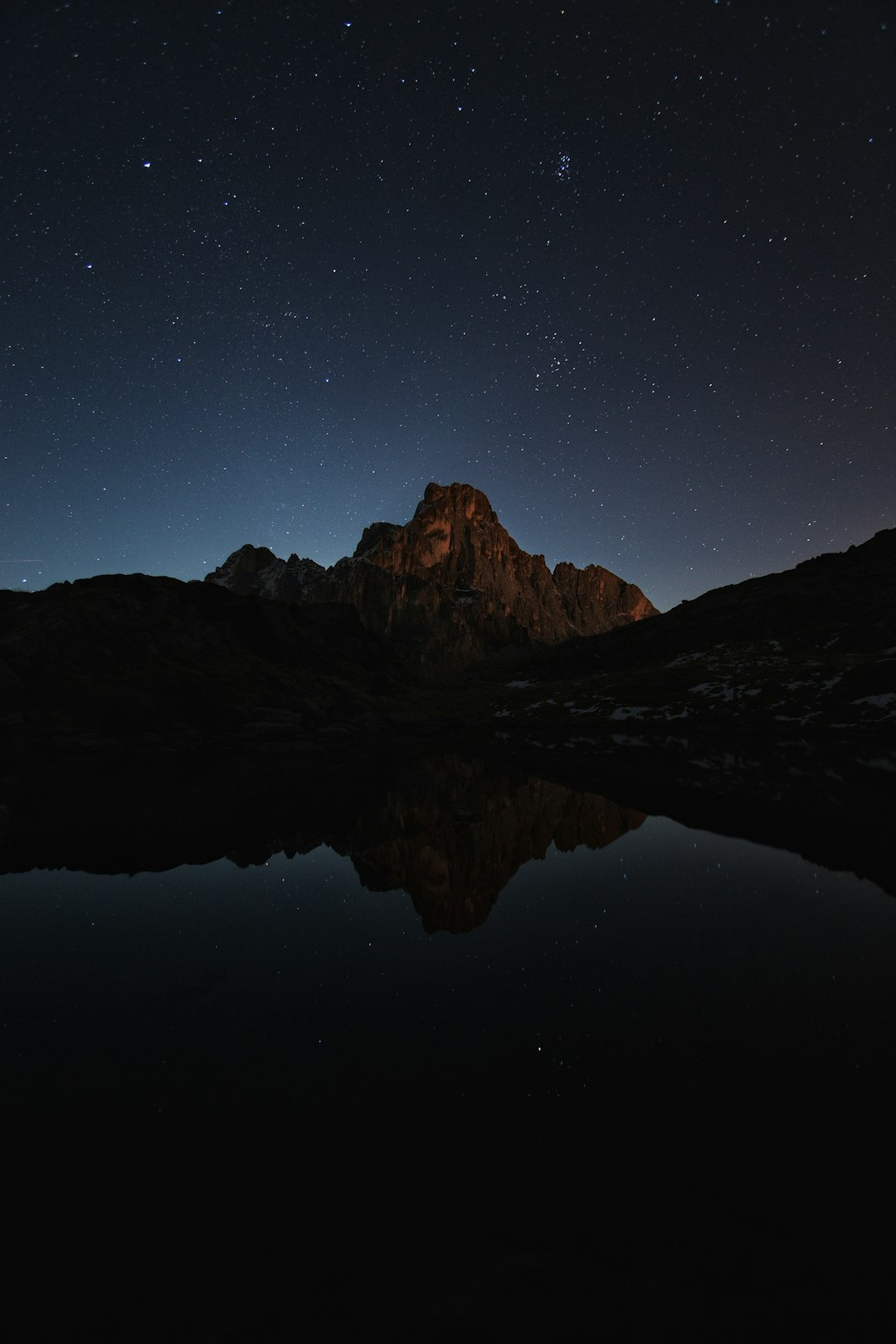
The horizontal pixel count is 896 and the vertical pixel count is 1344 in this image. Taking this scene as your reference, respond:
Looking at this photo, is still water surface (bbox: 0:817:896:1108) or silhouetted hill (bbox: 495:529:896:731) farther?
silhouetted hill (bbox: 495:529:896:731)

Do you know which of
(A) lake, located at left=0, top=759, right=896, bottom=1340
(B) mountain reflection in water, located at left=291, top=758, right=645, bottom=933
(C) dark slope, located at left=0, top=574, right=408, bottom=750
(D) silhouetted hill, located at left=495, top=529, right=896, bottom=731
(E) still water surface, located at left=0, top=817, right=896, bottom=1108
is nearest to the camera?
(A) lake, located at left=0, top=759, right=896, bottom=1340

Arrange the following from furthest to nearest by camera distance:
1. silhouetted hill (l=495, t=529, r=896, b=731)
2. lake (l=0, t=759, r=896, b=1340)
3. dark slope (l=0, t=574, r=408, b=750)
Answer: dark slope (l=0, t=574, r=408, b=750) < silhouetted hill (l=495, t=529, r=896, b=731) < lake (l=0, t=759, r=896, b=1340)

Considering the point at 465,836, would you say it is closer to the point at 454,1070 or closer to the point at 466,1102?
the point at 454,1070

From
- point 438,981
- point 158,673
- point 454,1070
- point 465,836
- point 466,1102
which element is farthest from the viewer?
point 158,673

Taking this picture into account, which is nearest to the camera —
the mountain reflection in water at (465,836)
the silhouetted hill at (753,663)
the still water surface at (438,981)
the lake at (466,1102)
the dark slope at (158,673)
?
the lake at (466,1102)

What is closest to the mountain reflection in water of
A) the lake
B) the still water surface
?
the lake

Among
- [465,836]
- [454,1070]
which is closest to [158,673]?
[465,836]

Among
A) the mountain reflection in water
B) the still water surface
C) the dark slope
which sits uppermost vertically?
the dark slope

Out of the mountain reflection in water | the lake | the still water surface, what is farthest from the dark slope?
the lake

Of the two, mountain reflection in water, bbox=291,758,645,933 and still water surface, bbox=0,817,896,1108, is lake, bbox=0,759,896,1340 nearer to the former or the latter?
still water surface, bbox=0,817,896,1108

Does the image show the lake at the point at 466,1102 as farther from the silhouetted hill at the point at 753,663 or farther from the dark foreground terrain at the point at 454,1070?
the silhouetted hill at the point at 753,663

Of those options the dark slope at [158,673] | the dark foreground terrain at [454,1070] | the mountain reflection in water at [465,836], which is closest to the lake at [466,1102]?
the dark foreground terrain at [454,1070]

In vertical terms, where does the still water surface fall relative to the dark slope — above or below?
below

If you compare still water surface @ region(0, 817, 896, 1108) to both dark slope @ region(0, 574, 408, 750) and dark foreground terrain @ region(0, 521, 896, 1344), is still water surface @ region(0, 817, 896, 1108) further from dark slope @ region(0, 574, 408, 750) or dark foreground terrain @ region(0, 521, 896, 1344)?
dark slope @ region(0, 574, 408, 750)
